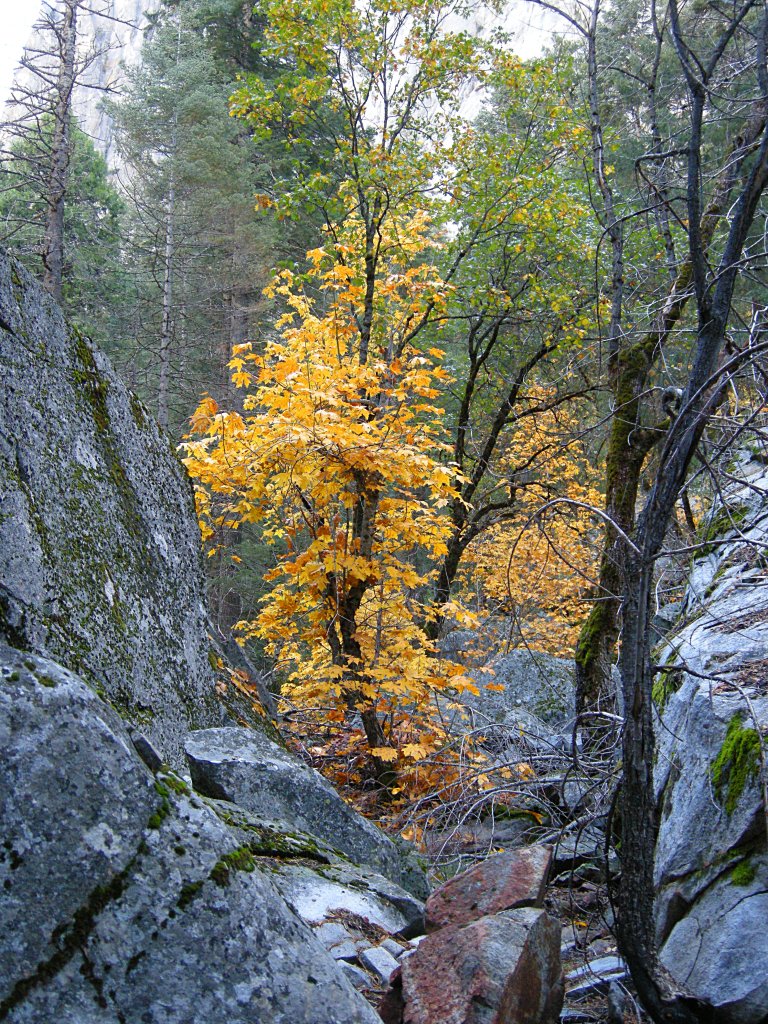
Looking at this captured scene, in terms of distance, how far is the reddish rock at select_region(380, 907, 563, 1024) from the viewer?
229cm

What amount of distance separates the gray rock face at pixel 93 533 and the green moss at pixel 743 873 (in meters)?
2.57

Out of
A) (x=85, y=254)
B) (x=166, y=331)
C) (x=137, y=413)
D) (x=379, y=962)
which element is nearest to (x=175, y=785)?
(x=379, y=962)

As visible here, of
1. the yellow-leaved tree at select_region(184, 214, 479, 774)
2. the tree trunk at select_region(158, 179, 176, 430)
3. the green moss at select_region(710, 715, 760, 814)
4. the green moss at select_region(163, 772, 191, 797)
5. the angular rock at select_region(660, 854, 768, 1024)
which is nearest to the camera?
the green moss at select_region(163, 772, 191, 797)

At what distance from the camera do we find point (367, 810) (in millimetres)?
6895

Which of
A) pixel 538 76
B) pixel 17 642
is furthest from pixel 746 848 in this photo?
pixel 538 76

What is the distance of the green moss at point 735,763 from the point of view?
9.62 feet

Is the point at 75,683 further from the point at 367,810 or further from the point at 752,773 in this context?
the point at 367,810

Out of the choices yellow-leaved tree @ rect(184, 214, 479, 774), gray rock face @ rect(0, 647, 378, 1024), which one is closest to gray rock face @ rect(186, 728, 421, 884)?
yellow-leaved tree @ rect(184, 214, 479, 774)

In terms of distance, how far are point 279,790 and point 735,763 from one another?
238 centimetres

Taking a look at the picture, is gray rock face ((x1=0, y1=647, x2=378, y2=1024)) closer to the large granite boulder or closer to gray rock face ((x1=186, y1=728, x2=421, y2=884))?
the large granite boulder

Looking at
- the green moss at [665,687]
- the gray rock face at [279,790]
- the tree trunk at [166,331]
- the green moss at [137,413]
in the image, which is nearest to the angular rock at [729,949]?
the green moss at [665,687]

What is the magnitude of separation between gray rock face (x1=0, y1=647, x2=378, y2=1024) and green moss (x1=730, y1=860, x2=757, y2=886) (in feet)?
5.49

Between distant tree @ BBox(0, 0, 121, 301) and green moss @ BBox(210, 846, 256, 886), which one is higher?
distant tree @ BBox(0, 0, 121, 301)

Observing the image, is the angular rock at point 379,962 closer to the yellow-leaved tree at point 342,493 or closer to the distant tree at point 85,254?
the yellow-leaved tree at point 342,493
